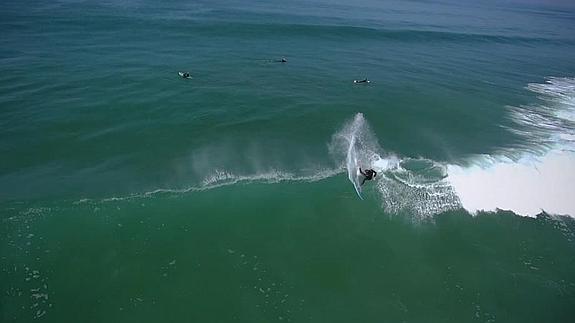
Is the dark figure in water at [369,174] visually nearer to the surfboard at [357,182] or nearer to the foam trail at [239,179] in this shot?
the surfboard at [357,182]

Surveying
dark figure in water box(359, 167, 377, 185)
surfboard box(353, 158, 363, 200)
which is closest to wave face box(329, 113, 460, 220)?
surfboard box(353, 158, 363, 200)

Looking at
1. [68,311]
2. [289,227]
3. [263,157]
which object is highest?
[263,157]

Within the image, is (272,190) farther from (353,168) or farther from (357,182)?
(353,168)

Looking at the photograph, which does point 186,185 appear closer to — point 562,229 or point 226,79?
point 226,79

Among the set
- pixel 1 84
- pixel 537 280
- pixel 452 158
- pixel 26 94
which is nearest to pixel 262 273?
pixel 537 280

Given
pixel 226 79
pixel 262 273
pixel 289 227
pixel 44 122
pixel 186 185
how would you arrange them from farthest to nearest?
pixel 226 79 → pixel 44 122 → pixel 186 185 → pixel 289 227 → pixel 262 273
